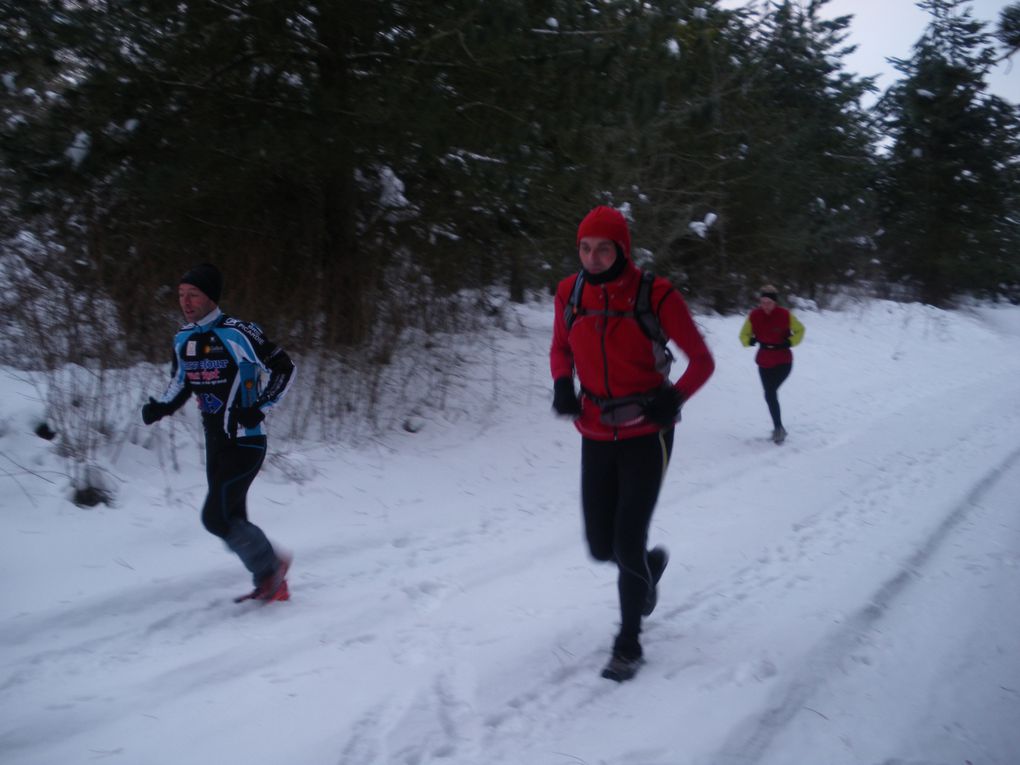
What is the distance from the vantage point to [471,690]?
137 inches

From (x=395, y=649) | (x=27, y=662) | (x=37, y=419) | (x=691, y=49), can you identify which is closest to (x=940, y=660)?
(x=395, y=649)

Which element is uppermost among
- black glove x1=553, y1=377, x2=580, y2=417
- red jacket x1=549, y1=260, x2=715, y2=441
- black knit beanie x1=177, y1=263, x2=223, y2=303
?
black knit beanie x1=177, y1=263, x2=223, y2=303

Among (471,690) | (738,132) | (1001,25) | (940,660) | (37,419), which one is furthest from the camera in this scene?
(738,132)

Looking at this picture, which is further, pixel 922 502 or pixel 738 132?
pixel 738 132

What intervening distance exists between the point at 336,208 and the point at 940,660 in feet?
24.1

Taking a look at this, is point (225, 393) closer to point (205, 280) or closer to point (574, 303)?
point (205, 280)

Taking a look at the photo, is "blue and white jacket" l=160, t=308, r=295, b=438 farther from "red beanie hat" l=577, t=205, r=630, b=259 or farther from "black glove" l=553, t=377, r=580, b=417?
"red beanie hat" l=577, t=205, r=630, b=259

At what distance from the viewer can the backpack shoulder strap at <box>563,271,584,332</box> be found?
12.0ft

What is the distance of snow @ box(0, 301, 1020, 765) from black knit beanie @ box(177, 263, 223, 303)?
5.80 feet

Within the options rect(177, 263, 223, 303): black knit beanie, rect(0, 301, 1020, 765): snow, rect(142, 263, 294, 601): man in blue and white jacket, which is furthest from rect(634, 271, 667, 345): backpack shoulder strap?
rect(177, 263, 223, 303): black knit beanie

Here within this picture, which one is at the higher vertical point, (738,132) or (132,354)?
(738,132)

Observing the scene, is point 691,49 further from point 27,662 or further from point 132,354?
point 27,662

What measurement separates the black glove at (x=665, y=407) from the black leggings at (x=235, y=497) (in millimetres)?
2194

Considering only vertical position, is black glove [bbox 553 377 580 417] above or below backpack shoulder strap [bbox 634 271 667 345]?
below
